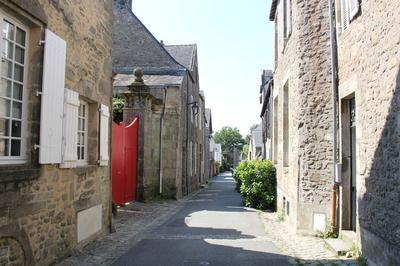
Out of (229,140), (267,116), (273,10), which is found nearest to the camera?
(273,10)

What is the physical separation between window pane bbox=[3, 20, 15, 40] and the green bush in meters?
10.8

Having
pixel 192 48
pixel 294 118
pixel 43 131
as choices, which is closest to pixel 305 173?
pixel 294 118

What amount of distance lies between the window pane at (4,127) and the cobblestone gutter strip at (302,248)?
4508 mm

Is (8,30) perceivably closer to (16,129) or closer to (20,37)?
(20,37)

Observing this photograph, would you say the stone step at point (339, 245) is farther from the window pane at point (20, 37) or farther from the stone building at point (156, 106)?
the stone building at point (156, 106)

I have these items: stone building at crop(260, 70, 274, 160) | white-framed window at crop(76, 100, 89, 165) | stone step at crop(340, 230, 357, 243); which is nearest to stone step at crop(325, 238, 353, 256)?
stone step at crop(340, 230, 357, 243)

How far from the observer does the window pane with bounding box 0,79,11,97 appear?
17.4ft

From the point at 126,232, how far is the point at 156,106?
854 centimetres

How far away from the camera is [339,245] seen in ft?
25.6

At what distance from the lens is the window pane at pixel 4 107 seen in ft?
17.3

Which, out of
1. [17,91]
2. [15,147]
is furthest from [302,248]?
[17,91]

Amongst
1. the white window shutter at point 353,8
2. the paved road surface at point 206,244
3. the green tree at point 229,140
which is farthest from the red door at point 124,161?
the green tree at point 229,140

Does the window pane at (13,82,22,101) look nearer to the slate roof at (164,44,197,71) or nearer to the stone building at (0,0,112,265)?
the stone building at (0,0,112,265)

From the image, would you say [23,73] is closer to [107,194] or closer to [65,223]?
[65,223]
